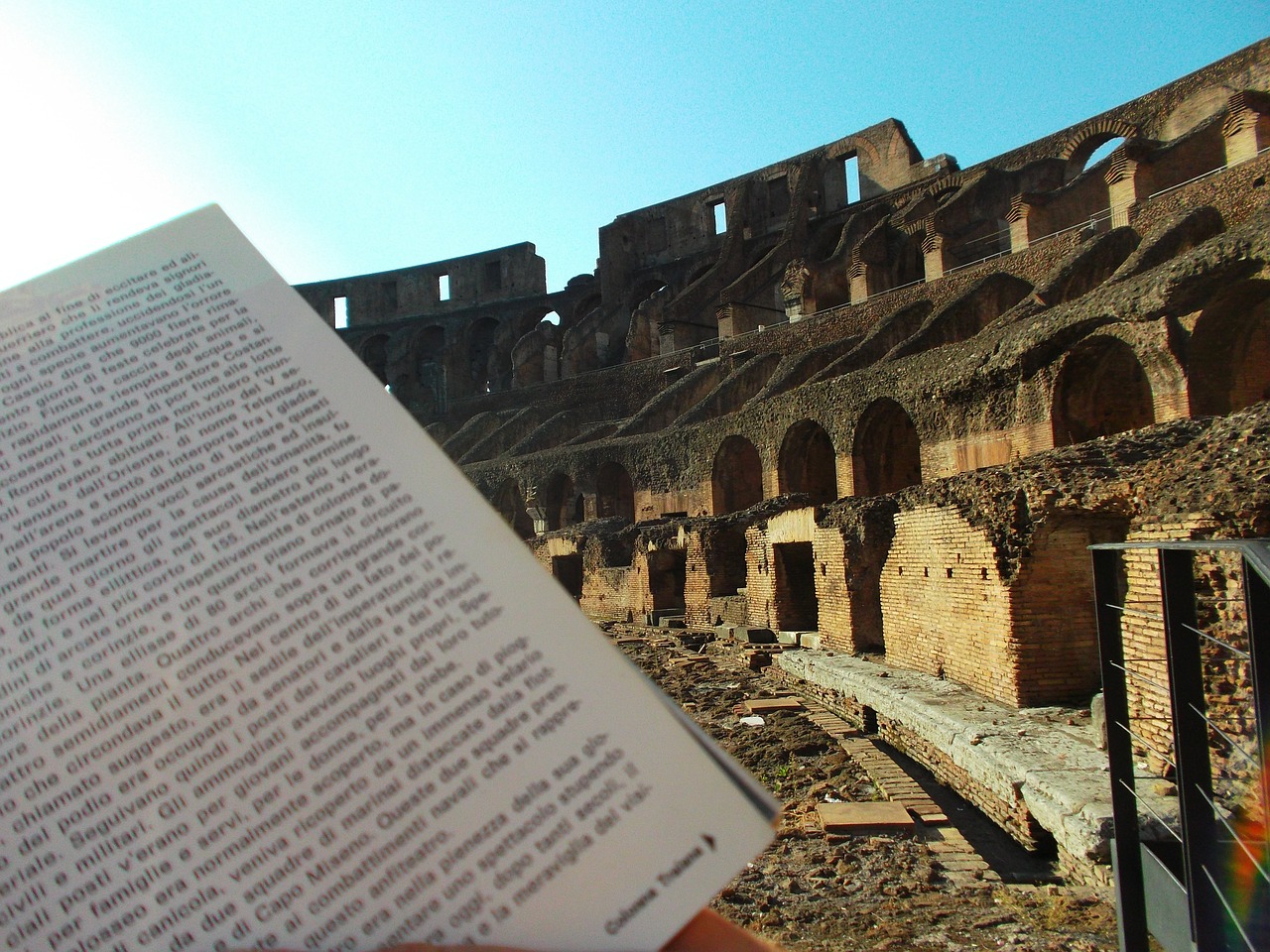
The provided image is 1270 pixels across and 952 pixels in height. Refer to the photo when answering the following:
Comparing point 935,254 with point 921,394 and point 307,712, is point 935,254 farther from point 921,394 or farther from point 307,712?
point 307,712

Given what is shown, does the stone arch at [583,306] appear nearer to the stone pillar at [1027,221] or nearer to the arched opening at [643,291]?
the arched opening at [643,291]

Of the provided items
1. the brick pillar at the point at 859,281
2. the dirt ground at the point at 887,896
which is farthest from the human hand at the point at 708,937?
the brick pillar at the point at 859,281

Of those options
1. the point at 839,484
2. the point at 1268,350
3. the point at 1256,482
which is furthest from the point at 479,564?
the point at 839,484

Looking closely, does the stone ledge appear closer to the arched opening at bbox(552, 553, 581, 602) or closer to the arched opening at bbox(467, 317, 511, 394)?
the arched opening at bbox(552, 553, 581, 602)

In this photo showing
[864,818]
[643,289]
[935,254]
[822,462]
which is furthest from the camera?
[643,289]

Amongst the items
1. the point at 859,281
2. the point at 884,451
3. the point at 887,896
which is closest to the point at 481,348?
the point at 859,281

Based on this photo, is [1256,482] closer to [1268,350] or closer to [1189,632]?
[1189,632]

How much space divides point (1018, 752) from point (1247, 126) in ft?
55.2

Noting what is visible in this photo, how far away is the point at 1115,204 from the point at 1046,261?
5.72 ft

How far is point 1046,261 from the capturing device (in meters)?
19.3

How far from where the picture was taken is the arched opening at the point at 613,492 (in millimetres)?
25148

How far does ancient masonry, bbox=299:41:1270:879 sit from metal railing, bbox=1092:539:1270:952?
204 mm

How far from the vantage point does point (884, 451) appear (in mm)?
17375

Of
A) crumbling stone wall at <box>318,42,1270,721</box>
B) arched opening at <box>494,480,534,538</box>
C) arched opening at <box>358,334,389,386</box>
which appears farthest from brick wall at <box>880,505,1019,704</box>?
arched opening at <box>358,334,389,386</box>
